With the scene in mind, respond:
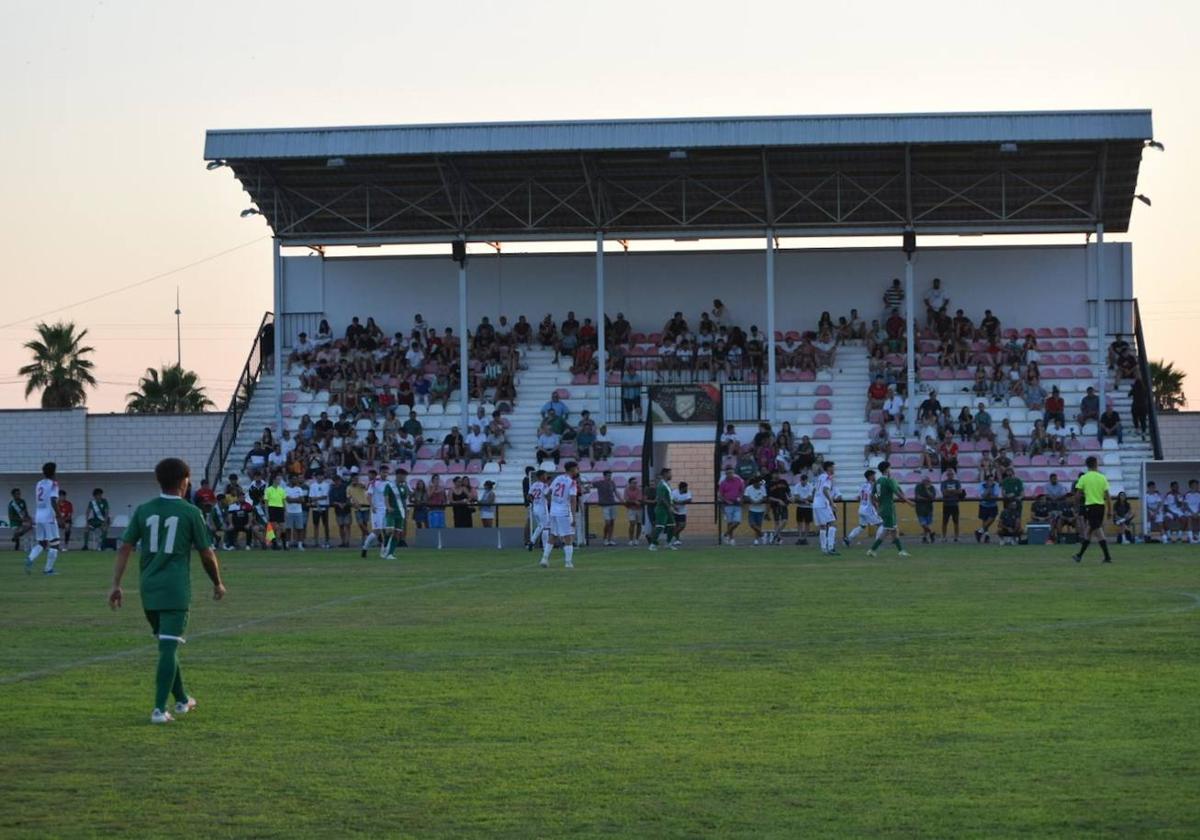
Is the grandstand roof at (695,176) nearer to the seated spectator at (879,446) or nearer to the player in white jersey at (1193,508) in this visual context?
the seated spectator at (879,446)

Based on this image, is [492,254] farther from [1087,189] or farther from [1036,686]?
[1036,686]

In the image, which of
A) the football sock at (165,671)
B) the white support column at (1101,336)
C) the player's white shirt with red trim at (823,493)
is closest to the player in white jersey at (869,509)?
the player's white shirt with red trim at (823,493)

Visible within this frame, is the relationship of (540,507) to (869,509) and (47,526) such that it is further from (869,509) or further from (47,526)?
(47,526)

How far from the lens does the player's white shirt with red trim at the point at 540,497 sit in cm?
3466

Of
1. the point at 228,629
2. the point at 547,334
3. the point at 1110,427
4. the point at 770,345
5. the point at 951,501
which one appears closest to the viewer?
the point at 228,629

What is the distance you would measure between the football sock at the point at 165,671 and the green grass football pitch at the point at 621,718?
259 millimetres

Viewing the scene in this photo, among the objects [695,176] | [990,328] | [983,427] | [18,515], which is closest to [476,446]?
[695,176]

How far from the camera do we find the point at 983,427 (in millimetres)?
44406

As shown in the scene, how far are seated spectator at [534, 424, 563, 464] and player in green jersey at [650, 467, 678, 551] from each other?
6.01m

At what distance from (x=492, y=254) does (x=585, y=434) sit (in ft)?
30.0

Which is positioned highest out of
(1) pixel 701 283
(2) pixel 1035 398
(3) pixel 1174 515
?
(1) pixel 701 283

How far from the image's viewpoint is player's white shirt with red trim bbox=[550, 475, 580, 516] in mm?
31984

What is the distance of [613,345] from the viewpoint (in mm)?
49406

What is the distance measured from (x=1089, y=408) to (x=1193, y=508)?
15.4 feet
